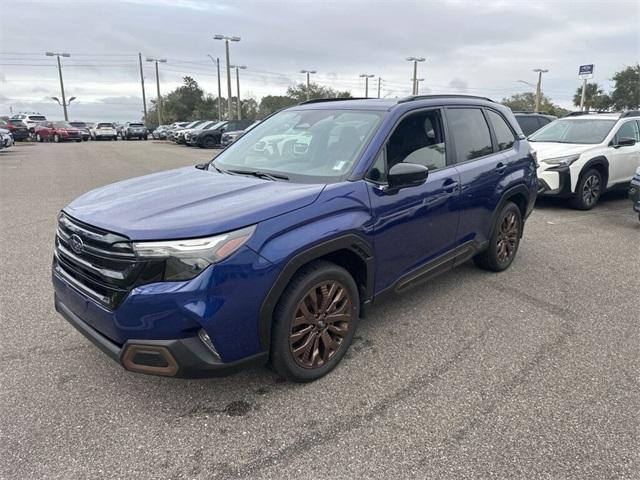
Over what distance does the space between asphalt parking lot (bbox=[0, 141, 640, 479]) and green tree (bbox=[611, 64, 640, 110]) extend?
59318mm

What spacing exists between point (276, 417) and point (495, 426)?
123cm

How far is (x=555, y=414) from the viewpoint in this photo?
2684 mm

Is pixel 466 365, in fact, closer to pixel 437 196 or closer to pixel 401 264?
pixel 401 264

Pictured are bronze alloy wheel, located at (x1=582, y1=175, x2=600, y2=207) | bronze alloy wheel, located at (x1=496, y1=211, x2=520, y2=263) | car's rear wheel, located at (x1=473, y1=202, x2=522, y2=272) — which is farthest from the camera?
bronze alloy wheel, located at (x1=582, y1=175, x2=600, y2=207)

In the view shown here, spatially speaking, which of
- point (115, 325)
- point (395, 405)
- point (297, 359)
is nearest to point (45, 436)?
point (115, 325)

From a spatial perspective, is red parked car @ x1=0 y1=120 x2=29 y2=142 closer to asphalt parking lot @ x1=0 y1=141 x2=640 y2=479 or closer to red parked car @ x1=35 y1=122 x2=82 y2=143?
red parked car @ x1=35 y1=122 x2=82 y2=143

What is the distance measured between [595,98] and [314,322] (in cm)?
6757

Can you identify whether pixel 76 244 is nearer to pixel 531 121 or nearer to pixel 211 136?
pixel 531 121

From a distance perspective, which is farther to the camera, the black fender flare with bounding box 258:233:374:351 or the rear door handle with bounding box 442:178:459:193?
the rear door handle with bounding box 442:178:459:193

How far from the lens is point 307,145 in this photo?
11.8 feet

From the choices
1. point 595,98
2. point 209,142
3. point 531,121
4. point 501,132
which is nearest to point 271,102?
point 595,98

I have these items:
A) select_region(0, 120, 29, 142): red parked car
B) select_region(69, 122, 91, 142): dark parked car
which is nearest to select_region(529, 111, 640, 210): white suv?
select_region(0, 120, 29, 142): red parked car

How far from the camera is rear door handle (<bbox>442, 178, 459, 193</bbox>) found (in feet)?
12.4

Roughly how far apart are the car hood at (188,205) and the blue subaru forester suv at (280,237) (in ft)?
0.04
